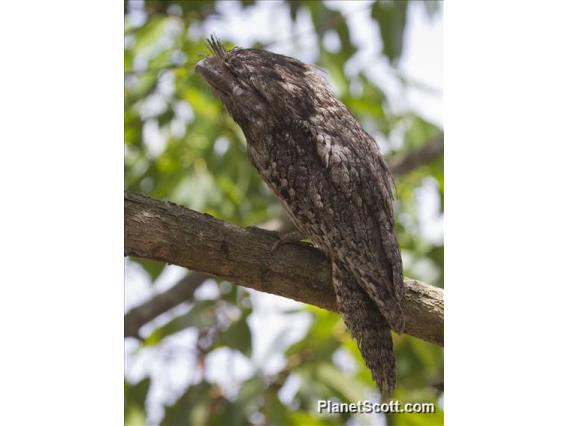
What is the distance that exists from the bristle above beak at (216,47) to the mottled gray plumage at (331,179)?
0.01m

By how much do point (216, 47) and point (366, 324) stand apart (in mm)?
1316

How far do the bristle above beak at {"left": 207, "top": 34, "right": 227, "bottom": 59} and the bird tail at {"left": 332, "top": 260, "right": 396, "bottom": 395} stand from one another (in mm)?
993

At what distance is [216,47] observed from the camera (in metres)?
3.34

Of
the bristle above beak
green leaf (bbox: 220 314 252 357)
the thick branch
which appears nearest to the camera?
the thick branch

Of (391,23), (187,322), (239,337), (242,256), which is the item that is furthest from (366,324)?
(391,23)

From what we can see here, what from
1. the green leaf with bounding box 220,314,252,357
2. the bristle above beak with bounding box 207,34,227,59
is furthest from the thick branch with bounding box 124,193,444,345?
the bristle above beak with bounding box 207,34,227,59

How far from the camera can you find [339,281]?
3182 mm

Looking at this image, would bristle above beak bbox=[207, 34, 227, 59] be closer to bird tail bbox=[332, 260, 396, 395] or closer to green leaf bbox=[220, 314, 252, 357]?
bird tail bbox=[332, 260, 396, 395]

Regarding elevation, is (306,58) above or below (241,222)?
above

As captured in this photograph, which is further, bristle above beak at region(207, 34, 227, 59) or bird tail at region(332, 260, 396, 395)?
bristle above beak at region(207, 34, 227, 59)

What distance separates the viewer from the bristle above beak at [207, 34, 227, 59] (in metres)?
3.32
